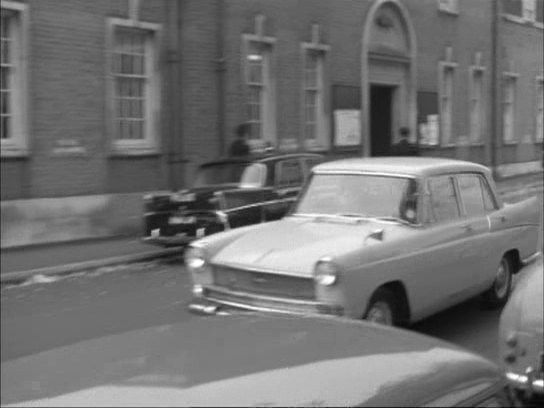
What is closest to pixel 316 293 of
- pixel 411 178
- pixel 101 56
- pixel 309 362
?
pixel 411 178

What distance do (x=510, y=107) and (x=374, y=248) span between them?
26387 millimetres

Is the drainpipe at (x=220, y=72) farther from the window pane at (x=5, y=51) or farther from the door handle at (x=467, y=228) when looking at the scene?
the door handle at (x=467, y=228)

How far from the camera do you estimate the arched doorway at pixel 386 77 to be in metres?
23.1

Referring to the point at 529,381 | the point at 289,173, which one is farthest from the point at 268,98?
the point at 529,381

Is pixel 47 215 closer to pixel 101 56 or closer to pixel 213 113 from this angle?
pixel 101 56

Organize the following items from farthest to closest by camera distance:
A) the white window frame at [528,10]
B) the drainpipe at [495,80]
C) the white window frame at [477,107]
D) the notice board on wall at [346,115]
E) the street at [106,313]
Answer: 1. the white window frame at [528,10]
2. the drainpipe at [495,80]
3. the white window frame at [477,107]
4. the notice board on wall at [346,115]
5. the street at [106,313]

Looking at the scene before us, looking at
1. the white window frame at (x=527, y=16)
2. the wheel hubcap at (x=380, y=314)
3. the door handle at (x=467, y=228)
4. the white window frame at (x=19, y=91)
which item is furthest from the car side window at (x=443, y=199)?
the white window frame at (x=527, y=16)

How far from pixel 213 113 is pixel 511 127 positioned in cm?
1701

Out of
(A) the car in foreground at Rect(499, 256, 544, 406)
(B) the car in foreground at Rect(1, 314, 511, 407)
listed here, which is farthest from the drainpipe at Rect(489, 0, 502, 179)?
(B) the car in foreground at Rect(1, 314, 511, 407)

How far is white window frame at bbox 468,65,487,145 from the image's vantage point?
2914cm

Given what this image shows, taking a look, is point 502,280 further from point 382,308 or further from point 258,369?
point 258,369

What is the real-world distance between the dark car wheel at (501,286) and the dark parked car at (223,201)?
453 centimetres

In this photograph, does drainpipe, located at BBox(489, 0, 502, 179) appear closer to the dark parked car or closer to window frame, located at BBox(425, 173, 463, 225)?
the dark parked car

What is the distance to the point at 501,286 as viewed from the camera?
8.91m
